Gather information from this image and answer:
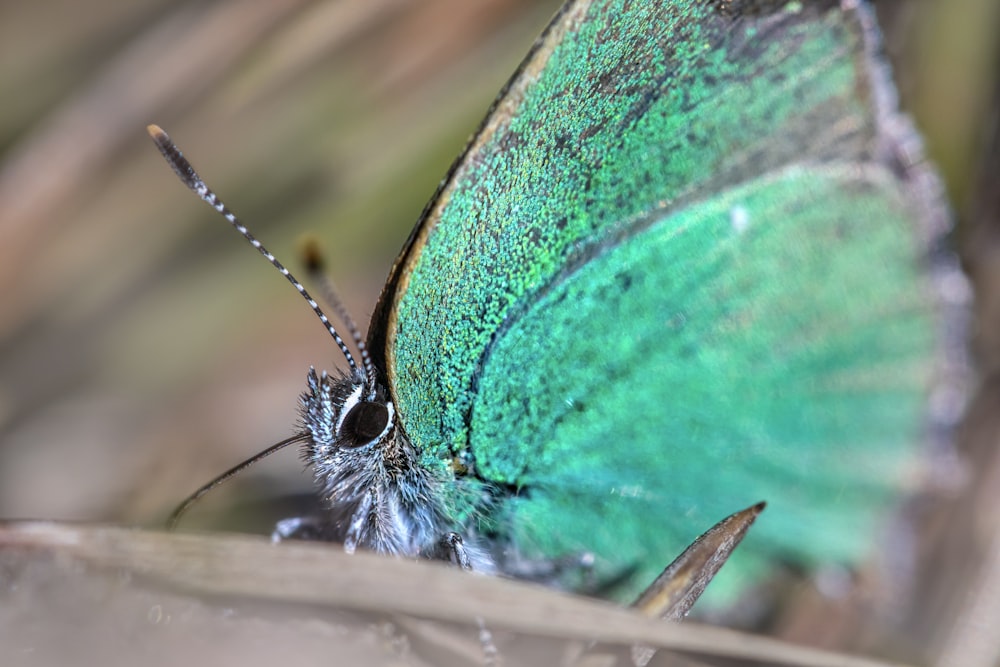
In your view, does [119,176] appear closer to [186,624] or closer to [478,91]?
[478,91]

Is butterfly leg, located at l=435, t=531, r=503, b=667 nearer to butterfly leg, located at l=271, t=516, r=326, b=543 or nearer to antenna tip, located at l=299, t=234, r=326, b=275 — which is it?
butterfly leg, located at l=271, t=516, r=326, b=543

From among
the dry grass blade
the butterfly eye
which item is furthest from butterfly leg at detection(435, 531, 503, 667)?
the dry grass blade

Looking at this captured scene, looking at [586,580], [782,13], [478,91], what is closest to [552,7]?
[478,91]

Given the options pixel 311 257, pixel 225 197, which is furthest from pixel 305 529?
pixel 225 197

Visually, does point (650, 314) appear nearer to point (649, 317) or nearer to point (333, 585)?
point (649, 317)

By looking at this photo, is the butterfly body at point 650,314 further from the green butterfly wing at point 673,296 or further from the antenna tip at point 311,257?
the antenna tip at point 311,257

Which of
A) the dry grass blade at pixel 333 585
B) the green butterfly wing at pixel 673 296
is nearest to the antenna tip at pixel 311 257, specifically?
the green butterfly wing at pixel 673 296
